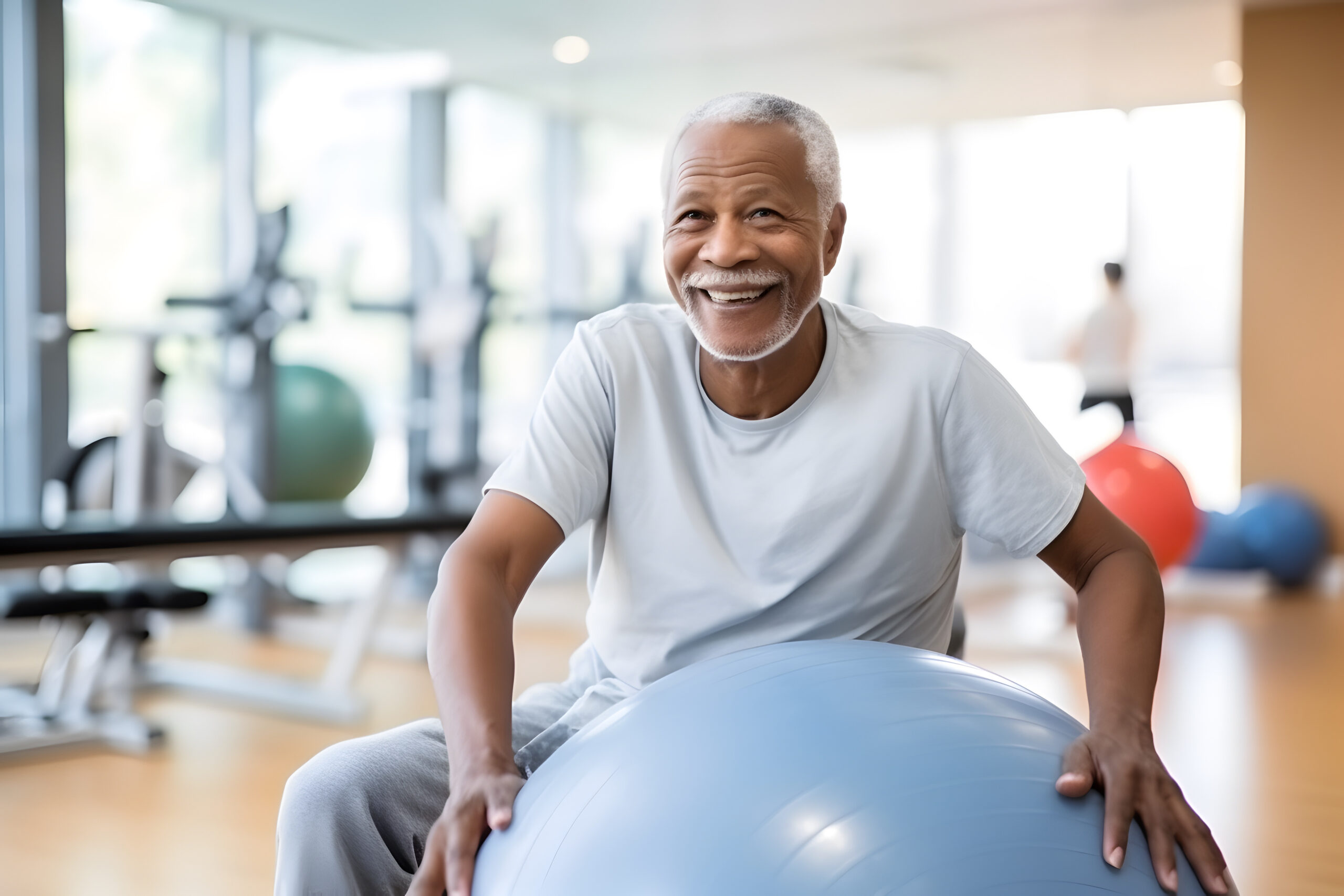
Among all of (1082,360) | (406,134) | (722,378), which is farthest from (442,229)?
(722,378)

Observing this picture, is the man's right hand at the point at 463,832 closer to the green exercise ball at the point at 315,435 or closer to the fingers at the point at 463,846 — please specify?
the fingers at the point at 463,846

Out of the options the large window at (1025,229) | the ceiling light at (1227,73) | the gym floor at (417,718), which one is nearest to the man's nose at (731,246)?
the gym floor at (417,718)

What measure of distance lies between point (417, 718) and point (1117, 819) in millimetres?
2668

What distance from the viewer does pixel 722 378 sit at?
1.31m

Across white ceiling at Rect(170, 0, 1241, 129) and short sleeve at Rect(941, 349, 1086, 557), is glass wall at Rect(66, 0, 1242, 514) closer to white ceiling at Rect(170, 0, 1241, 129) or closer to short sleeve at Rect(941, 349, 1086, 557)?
white ceiling at Rect(170, 0, 1241, 129)

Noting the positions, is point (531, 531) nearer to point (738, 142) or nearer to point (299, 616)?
point (738, 142)

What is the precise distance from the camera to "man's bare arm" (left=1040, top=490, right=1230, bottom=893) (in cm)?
96

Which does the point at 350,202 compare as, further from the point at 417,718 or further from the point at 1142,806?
the point at 1142,806

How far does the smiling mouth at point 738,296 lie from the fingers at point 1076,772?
0.51 metres

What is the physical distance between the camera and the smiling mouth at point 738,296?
1.26 m

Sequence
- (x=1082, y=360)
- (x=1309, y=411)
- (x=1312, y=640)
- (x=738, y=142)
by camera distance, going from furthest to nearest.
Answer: (x=1309, y=411) < (x=1082, y=360) < (x=1312, y=640) < (x=738, y=142)

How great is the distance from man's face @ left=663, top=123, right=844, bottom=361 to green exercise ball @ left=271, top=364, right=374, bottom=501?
11.6 ft

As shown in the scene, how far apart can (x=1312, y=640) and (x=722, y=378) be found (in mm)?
3881

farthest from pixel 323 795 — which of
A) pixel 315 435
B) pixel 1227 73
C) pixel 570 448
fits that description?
pixel 1227 73
